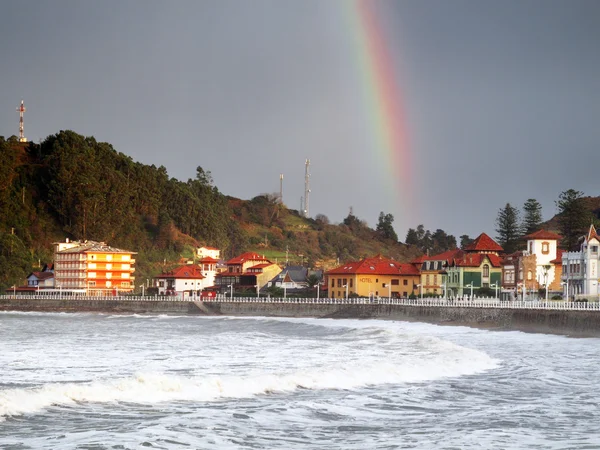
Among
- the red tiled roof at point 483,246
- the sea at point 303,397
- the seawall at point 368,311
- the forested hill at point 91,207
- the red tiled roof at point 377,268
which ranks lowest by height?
the sea at point 303,397

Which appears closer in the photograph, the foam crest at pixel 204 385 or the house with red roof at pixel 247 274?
the foam crest at pixel 204 385

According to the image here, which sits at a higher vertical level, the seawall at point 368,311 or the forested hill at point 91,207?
the forested hill at point 91,207

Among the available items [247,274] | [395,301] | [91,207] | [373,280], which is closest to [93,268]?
[91,207]

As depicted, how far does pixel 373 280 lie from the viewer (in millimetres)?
116438

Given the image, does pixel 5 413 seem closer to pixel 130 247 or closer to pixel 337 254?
pixel 130 247

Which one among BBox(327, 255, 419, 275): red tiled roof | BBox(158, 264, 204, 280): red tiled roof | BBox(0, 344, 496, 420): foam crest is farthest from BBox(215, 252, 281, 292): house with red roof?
BBox(0, 344, 496, 420): foam crest

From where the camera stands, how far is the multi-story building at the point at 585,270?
8425cm

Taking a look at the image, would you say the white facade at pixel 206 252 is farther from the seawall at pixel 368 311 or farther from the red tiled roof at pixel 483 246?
the red tiled roof at pixel 483 246

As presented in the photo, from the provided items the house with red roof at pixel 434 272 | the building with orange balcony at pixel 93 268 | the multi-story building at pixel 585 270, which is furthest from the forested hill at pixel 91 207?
the multi-story building at pixel 585 270

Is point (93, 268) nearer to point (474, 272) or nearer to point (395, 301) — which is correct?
point (395, 301)

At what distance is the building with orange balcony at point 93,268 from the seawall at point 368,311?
549 inches

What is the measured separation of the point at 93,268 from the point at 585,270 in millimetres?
73175

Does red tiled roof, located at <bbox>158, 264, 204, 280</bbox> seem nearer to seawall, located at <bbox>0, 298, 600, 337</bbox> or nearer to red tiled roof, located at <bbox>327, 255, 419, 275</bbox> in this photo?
seawall, located at <bbox>0, 298, 600, 337</bbox>

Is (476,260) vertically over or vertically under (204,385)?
over
